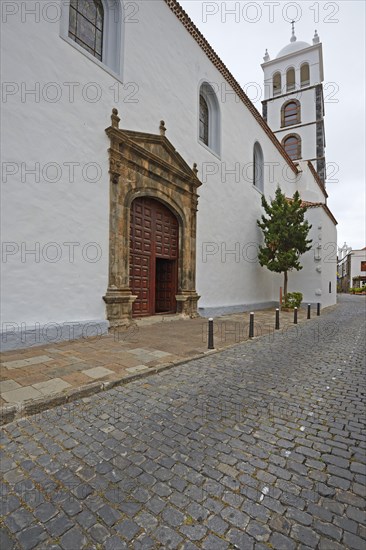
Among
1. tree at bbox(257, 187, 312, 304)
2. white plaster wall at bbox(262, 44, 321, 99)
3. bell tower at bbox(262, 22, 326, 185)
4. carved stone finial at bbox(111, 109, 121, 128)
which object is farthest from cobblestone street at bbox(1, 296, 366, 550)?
white plaster wall at bbox(262, 44, 321, 99)

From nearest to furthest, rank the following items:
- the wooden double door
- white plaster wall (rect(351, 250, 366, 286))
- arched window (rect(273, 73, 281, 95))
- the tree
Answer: the wooden double door < the tree < arched window (rect(273, 73, 281, 95)) < white plaster wall (rect(351, 250, 366, 286))

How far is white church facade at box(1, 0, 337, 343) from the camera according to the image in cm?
563

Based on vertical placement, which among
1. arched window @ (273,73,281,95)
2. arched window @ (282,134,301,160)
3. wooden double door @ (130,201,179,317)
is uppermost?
arched window @ (273,73,281,95)

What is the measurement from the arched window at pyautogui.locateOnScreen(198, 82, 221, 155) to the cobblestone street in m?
11.2

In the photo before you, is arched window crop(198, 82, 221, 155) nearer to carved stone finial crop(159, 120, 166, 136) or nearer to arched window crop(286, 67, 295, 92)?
carved stone finial crop(159, 120, 166, 136)

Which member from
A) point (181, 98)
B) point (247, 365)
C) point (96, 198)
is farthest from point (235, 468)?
point (181, 98)

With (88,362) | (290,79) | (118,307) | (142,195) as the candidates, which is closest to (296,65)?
(290,79)

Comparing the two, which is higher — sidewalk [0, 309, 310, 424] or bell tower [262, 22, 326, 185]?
bell tower [262, 22, 326, 185]

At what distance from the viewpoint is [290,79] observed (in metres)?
28.4

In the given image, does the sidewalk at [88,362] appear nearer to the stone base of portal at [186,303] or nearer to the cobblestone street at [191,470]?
the cobblestone street at [191,470]

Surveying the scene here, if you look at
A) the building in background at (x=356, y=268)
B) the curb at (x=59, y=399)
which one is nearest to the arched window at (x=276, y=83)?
the curb at (x=59, y=399)

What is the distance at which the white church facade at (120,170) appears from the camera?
5633 millimetres

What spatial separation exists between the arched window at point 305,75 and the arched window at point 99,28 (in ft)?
85.5

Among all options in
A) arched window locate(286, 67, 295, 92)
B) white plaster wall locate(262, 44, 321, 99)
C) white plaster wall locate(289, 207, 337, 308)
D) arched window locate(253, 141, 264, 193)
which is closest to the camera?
arched window locate(253, 141, 264, 193)
